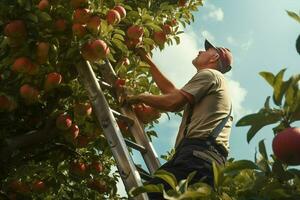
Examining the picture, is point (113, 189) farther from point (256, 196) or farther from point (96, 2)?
point (256, 196)

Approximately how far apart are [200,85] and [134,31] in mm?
867

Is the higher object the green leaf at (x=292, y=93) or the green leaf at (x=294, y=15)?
the green leaf at (x=294, y=15)

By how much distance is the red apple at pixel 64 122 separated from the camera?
13.0 ft

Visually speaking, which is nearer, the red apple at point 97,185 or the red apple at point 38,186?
the red apple at point 38,186

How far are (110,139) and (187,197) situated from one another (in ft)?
5.75

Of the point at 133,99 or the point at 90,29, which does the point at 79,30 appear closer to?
the point at 90,29

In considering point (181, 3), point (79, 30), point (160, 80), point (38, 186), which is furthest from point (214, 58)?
point (38, 186)

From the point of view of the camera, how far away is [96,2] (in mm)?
3754

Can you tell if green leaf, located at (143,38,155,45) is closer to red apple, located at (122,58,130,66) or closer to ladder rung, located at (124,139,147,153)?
red apple, located at (122,58,130,66)

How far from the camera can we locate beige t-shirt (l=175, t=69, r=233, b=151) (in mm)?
3146

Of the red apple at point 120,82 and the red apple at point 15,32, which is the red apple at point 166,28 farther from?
the red apple at point 15,32

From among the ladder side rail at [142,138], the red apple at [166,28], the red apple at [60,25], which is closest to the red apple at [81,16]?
the red apple at [60,25]

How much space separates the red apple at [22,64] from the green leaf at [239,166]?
213cm

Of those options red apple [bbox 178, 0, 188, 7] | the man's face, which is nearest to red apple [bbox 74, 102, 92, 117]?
the man's face
